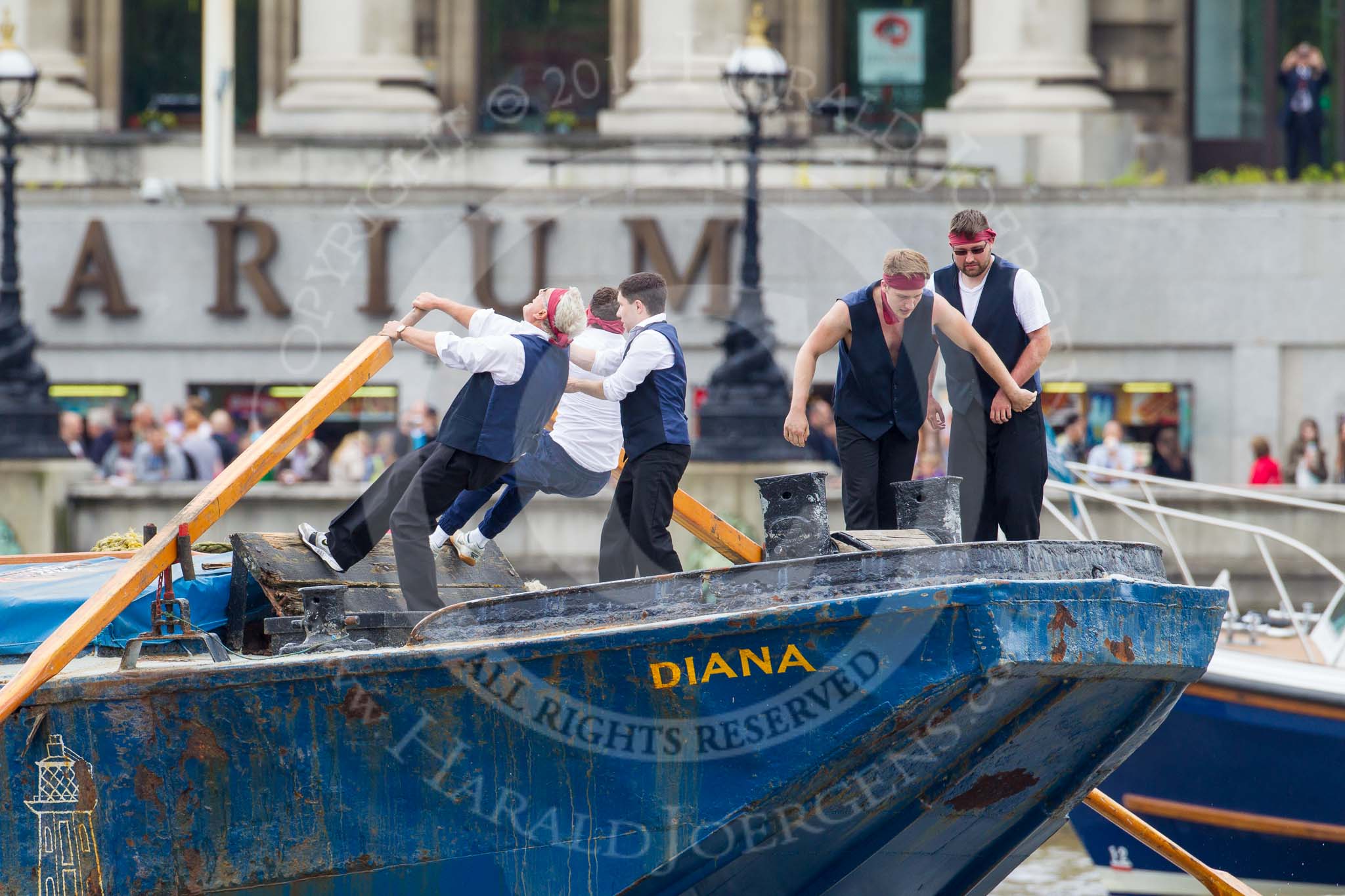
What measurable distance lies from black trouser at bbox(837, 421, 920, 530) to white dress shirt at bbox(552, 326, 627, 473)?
1.02 m

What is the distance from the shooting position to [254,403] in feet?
87.2

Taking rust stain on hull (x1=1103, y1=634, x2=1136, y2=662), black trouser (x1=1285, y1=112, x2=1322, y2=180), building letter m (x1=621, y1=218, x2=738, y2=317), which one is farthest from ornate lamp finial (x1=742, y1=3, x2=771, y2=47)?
rust stain on hull (x1=1103, y1=634, x2=1136, y2=662)

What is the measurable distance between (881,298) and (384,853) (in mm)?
2925

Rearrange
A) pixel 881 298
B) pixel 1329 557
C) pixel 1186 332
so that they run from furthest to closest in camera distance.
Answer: pixel 1186 332
pixel 1329 557
pixel 881 298

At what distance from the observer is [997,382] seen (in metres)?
8.54

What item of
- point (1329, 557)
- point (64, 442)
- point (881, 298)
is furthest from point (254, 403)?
point (881, 298)

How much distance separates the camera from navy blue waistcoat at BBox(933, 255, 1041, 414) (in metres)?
8.66

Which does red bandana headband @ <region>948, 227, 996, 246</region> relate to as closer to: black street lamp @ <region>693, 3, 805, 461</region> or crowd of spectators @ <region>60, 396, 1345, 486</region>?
black street lamp @ <region>693, 3, 805, 461</region>

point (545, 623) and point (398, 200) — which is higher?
point (398, 200)

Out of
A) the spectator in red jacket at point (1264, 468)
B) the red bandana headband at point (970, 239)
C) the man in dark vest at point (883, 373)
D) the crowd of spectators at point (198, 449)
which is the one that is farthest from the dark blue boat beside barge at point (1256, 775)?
the crowd of spectators at point (198, 449)

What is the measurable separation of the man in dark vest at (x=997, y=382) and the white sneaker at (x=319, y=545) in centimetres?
259

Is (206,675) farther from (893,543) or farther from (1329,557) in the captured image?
(1329,557)

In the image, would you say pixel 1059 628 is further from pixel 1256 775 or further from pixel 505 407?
pixel 1256 775

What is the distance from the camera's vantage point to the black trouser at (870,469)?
8734 mm
